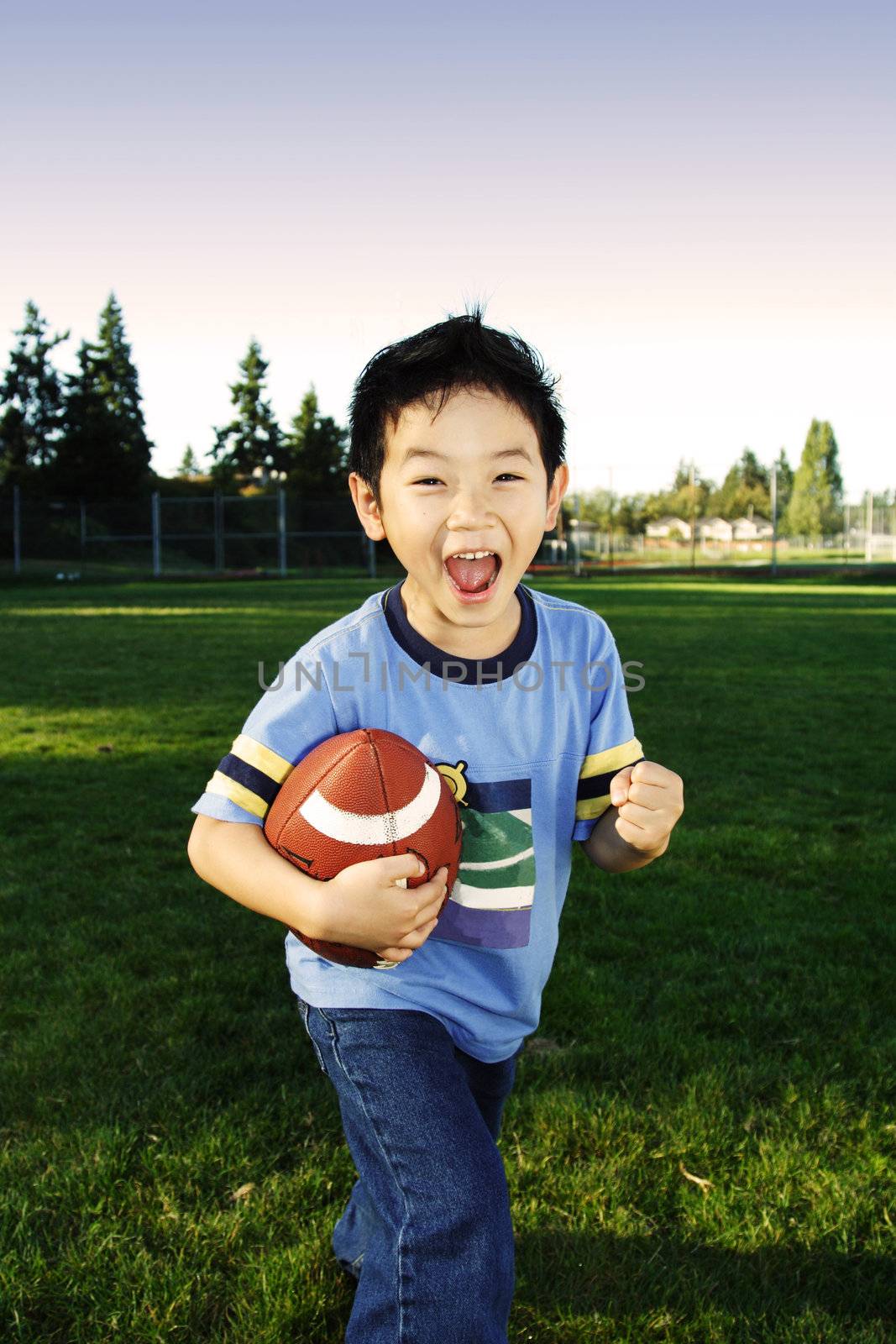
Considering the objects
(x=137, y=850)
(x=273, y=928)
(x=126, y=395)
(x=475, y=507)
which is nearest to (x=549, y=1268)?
(x=475, y=507)

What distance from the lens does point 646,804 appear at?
6.93 feet

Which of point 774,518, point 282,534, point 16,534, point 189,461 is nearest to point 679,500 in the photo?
point 774,518

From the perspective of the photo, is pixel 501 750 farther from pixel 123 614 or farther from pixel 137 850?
pixel 123 614

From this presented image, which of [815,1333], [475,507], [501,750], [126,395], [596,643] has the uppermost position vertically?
[126,395]

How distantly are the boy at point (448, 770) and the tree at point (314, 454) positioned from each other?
50.9m

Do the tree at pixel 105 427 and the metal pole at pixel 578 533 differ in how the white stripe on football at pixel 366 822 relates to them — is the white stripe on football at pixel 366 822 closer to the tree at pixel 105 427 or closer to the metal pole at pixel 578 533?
the metal pole at pixel 578 533

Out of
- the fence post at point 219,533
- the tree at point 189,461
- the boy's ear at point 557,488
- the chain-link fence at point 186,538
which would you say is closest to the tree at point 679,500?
the chain-link fence at point 186,538

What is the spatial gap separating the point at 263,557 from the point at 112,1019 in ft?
117

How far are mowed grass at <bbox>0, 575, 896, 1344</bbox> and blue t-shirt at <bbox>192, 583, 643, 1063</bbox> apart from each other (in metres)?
0.79

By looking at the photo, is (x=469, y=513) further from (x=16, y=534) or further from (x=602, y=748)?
(x=16, y=534)

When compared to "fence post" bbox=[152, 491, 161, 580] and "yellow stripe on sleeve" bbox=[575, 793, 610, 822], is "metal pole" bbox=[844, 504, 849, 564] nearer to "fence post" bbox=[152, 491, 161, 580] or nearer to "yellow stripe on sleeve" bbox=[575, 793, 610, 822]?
"fence post" bbox=[152, 491, 161, 580]

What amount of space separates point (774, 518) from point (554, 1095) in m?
39.9

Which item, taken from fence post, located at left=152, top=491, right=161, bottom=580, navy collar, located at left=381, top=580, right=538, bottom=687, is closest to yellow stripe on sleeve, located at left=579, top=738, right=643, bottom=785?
navy collar, located at left=381, top=580, right=538, bottom=687

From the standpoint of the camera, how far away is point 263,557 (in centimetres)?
3838
